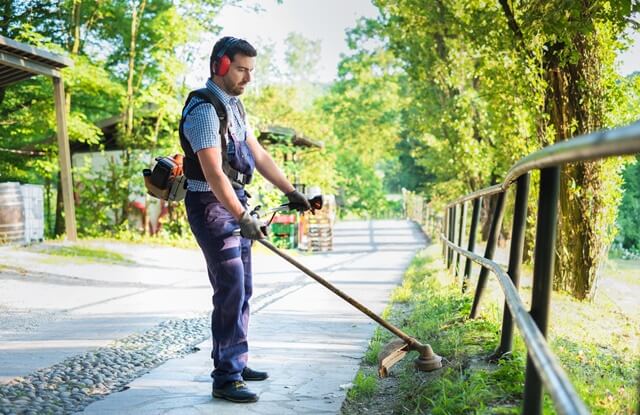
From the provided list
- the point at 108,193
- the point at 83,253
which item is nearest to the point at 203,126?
the point at 83,253

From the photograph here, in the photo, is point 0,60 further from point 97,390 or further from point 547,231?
point 547,231

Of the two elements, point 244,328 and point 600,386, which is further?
point 244,328

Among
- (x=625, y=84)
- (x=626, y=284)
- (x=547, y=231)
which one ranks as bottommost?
(x=626, y=284)

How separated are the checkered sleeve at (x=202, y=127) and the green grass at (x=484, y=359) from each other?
4.84 ft

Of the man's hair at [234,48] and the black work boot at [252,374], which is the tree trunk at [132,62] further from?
the man's hair at [234,48]

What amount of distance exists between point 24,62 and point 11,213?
2481 mm

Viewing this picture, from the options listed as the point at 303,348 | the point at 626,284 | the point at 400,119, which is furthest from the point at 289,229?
the point at 400,119

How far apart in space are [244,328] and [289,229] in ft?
51.1

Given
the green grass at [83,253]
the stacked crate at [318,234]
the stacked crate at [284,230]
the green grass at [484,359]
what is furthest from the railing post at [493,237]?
Result: the stacked crate at [318,234]

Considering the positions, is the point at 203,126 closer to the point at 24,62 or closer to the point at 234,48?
the point at 234,48

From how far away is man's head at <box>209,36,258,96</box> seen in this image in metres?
3.76

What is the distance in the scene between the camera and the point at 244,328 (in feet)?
13.4

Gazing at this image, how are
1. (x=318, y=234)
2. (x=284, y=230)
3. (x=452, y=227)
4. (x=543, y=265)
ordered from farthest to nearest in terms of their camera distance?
1. (x=318, y=234)
2. (x=284, y=230)
3. (x=452, y=227)
4. (x=543, y=265)

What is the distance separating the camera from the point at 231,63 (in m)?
3.77
